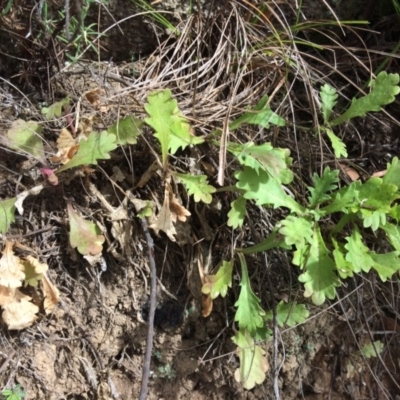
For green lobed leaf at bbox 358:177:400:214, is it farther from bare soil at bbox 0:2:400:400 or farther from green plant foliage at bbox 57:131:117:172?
green plant foliage at bbox 57:131:117:172

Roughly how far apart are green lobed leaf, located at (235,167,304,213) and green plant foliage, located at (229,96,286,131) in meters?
0.17

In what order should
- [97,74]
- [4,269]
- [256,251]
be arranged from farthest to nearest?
1. [97,74]
2. [256,251]
3. [4,269]

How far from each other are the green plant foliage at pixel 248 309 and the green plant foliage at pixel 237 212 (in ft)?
0.48

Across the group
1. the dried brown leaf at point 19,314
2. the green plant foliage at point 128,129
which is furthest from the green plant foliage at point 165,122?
the dried brown leaf at point 19,314

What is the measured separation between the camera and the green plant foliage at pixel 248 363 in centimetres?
162

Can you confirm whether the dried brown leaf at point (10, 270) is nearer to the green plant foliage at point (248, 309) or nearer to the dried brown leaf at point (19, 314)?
the dried brown leaf at point (19, 314)

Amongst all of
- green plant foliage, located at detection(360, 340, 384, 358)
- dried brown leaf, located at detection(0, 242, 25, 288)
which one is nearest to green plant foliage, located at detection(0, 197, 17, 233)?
dried brown leaf, located at detection(0, 242, 25, 288)

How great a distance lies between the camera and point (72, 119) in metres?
1.62

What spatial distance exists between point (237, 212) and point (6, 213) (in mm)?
624

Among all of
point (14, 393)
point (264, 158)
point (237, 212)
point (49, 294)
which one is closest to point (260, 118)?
point (264, 158)

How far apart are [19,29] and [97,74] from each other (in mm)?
259

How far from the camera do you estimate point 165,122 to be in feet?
4.95

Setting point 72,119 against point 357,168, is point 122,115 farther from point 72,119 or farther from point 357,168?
point 357,168


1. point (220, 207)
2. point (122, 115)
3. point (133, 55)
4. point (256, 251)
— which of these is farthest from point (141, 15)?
point (256, 251)
